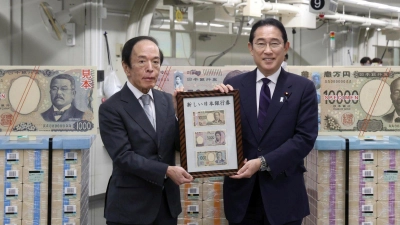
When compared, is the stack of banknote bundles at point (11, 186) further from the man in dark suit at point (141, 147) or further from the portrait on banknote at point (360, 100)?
the portrait on banknote at point (360, 100)

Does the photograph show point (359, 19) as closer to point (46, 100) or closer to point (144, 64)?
point (46, 100)

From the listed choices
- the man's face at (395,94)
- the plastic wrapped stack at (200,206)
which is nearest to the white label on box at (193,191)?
the plastic wrapped stack at (200,206)

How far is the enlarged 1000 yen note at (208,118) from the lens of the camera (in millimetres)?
2314

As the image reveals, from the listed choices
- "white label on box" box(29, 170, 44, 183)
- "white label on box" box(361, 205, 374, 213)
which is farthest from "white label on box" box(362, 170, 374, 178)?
"white label on box" box(29, 170, 44, 183)

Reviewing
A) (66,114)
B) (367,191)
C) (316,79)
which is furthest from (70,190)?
(367,191)

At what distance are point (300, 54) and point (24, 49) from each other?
5.68m

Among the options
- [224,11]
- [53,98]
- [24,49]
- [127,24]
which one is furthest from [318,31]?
[53,98]

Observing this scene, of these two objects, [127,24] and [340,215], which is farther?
[127,24]

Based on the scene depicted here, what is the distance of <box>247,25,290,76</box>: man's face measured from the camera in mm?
2299

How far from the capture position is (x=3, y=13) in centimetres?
501

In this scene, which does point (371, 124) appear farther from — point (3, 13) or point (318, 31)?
point (318, 31)

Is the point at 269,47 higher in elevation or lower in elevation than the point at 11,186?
higher

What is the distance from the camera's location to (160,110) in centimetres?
229

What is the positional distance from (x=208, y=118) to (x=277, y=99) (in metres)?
0.31
